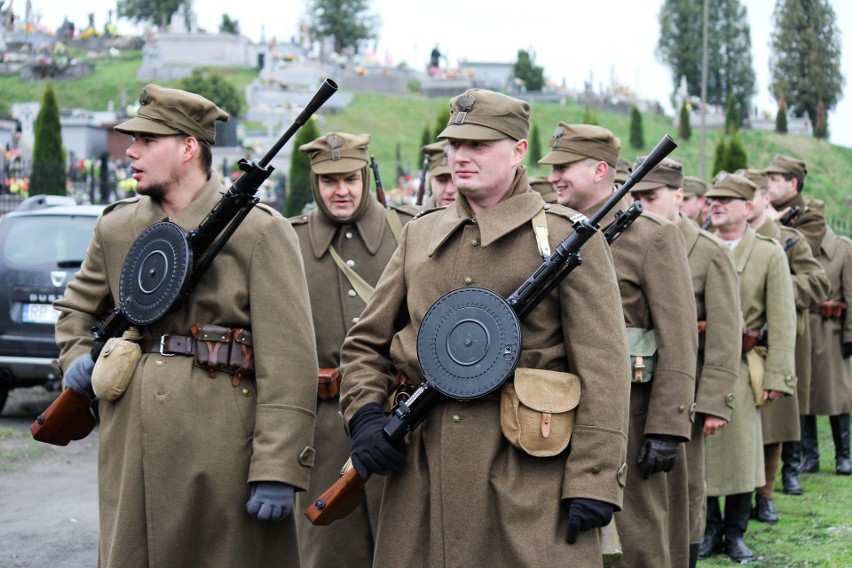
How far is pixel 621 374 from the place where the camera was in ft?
13.7

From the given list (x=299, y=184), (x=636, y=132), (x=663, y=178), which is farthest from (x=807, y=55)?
(x=663, y=178)

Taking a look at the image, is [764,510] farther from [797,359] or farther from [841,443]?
[841,443]

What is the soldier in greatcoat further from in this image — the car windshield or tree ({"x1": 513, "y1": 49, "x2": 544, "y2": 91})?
tree ({"x1": 513, "y1": 49, "x2": 544, "y2": 91})

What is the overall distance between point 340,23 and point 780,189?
85.8 m

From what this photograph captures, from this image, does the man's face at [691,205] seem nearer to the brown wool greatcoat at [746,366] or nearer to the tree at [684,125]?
the brown wool greatcoat at [746,366]

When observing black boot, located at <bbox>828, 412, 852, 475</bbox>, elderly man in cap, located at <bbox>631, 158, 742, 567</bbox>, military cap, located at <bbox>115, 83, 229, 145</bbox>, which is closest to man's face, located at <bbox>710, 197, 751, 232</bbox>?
elderly man in cap, located at <bbox>631, 158, 742, 567</bbox>

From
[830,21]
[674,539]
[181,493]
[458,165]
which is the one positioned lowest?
[674,539]

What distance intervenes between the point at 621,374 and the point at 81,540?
4.79 meters

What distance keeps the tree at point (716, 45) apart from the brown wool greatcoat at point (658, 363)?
9040 centimetres

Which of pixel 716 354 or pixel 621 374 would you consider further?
pixel 716 354

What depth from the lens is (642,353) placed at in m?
Result: 5.62

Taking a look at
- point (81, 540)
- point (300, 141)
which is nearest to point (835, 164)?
point (300, 141)

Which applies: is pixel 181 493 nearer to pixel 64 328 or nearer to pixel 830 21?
pixel 64 328

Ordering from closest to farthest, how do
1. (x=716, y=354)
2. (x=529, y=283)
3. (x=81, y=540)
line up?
(x=529, y=283), (x=716, y=354), (x=81, y=540)
